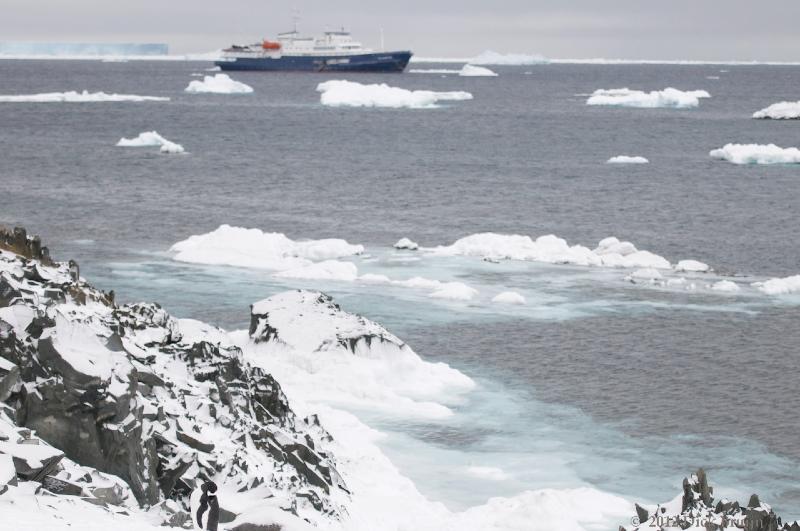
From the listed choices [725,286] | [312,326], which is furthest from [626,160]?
[312,326]

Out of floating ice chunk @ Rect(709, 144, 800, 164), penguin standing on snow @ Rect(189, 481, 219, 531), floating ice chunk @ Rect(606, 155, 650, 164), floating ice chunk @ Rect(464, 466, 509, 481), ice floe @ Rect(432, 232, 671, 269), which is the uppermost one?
floating ice chunk @ Rect(709, 144, 800, 164)

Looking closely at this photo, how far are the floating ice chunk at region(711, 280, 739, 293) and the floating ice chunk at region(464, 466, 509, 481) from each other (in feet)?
62.1

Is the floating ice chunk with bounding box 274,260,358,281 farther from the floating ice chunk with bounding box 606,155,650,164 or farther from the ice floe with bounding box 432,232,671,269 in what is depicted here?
the floating ice chunk with bounding box 606,155,650,164

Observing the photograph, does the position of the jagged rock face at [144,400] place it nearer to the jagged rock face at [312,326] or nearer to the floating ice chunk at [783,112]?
the jagged rock face at [312,326]

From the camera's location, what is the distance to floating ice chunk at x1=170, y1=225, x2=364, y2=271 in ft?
141

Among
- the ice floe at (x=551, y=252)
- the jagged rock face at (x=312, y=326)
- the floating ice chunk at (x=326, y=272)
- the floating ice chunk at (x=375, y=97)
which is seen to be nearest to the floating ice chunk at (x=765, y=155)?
the ice floe at (x=551, y=252)

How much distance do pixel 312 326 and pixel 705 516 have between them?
46.8ft

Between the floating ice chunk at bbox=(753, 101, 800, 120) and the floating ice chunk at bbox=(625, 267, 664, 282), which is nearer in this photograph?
the floating ice chunk at bbox=(625, 267, 664, 282)

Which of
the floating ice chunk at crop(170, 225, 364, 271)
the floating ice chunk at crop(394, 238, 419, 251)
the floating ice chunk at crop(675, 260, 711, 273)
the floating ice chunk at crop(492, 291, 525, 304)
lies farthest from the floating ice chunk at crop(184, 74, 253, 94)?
the floating ice chunk at crop(492, 291, 525, 304)

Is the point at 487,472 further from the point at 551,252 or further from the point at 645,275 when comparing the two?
the point at 551,252

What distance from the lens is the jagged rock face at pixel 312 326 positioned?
28609 millimetres

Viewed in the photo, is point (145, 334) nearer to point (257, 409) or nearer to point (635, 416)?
point (257, 409)

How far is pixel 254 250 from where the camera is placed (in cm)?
4375

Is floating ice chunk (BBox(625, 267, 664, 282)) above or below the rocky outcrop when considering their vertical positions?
above
